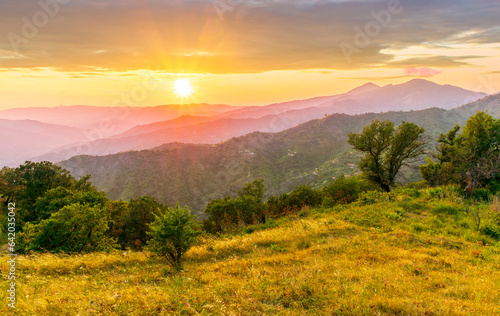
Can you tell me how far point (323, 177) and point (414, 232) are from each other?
140 meters

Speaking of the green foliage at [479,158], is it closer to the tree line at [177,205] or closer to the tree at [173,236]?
the tree line at [177,205]

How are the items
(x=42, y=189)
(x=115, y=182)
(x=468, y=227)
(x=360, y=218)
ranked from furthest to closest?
(x=115, y=182) → (x=42, y=189) → (x=360, y=218) → (x=468, y=227)

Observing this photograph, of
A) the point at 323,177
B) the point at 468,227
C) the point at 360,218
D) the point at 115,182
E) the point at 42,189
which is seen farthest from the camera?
the point at 115,182

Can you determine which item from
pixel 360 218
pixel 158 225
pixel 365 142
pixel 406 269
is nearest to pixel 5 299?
Result: pixel 158 225

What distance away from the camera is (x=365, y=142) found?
109ft

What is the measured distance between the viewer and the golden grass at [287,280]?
651 cm

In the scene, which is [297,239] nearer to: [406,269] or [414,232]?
[406,269]

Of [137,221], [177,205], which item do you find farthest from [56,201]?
[177,205]

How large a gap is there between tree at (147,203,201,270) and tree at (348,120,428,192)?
29591 mm

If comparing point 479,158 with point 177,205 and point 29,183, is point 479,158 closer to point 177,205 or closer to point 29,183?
point 177,205

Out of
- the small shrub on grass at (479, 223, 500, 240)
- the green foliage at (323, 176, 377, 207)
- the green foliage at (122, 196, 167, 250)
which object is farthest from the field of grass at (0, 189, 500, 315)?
the green foliage at (122, 196, 167, 250)

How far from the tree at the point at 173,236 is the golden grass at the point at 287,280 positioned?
2.26ft

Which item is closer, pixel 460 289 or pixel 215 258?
pixel 460 289

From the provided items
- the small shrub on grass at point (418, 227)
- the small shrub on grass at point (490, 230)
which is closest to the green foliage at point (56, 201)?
the small shrub on grass at point (418, 227)
